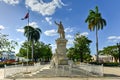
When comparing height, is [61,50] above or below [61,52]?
above

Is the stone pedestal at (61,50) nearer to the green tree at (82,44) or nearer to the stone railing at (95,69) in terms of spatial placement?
the stone railing at (95,69)

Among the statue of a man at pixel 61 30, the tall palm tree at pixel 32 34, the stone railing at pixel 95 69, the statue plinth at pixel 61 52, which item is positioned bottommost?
the stone railing at pixel 95 69

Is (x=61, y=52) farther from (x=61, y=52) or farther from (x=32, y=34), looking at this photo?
(x=32, y=34)

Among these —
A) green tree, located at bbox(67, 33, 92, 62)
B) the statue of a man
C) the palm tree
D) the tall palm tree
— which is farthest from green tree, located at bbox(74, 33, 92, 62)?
the statue of a man

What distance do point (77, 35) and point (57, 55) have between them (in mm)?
37422

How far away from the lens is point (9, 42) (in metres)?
52.8

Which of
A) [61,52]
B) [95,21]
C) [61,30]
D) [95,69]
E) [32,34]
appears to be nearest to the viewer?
[95,69]

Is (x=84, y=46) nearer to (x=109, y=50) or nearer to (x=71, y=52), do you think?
(x=71, y=52)

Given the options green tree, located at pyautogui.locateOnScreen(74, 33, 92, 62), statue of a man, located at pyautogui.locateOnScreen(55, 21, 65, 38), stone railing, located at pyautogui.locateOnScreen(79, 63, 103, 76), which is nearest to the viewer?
stone railing, located at pyautogui.locateOnScreen(79, 63, 103, 76)

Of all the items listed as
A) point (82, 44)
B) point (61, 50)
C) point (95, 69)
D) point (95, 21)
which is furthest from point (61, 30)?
point (82, 44)

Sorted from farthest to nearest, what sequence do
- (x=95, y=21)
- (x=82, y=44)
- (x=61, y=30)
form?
(x=82, y=44) < (x=95, y=21) < (x=61, y=30)

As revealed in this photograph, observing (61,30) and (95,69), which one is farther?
(61,30)

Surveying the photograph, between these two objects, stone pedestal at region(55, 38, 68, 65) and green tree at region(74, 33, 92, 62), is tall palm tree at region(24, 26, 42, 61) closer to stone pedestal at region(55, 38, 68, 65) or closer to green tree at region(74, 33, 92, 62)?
green tree at region(74, 33, 92, 62)

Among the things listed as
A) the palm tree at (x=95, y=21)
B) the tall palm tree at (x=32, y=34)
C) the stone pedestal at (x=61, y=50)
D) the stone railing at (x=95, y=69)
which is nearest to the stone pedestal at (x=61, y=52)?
the stone pedestal at (x=61, y=50)
